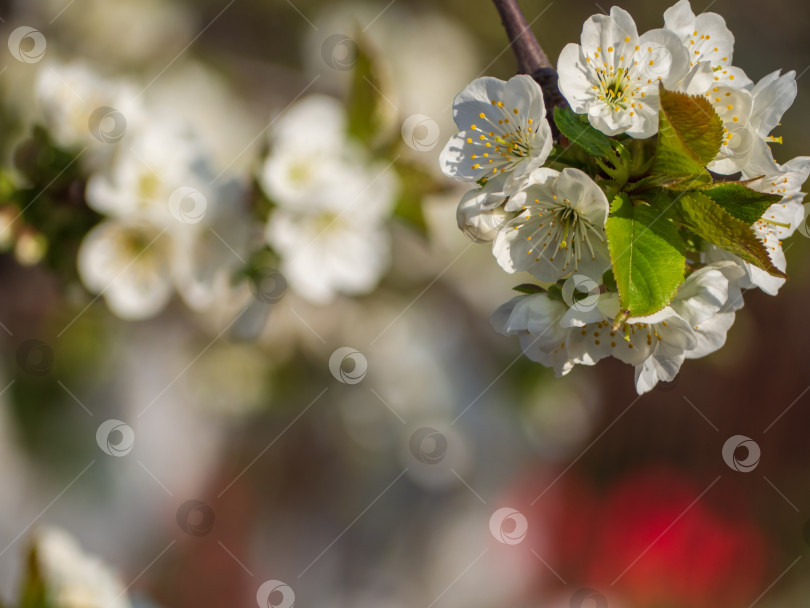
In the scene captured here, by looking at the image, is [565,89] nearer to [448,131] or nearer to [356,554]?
[448,131]

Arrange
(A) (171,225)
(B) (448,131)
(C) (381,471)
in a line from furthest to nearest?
1. (C) (381,471)
2. (B) (448,131)
3. (A) (171,225)

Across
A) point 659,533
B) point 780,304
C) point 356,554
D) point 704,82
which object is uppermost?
point 704,82

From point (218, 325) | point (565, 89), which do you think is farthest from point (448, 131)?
point (565, 89)

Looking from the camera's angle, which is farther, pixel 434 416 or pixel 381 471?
pixel 381 471
